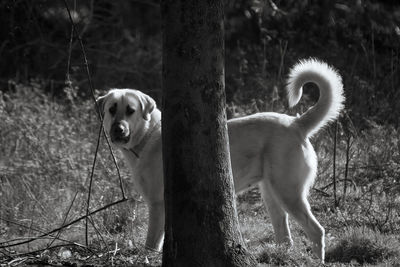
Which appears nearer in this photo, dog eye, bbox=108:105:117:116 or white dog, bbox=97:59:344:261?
white dog, bbox=97:59:344:261

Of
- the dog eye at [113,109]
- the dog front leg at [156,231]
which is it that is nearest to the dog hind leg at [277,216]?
the dog front leg at [156,231]

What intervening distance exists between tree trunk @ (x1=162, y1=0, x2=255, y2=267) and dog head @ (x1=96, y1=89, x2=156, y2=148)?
6.17 ft

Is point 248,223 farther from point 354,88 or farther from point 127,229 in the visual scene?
point 354,88

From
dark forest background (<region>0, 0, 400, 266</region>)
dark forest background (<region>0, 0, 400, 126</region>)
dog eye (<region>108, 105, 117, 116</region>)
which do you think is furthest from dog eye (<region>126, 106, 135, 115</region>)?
dark forest background (<region>0, 0, 400, 126</region>)

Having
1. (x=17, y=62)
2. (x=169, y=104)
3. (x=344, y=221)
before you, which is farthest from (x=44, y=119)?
(x=169, y=104)

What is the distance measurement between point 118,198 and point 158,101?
359cm

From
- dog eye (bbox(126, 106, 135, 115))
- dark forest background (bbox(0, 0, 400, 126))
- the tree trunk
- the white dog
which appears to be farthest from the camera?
dark forest background (bbox(0, 0, 400, 126))

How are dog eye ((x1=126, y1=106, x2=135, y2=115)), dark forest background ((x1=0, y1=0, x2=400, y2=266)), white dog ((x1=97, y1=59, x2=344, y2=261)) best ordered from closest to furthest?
1. dark forest background ((x1=0, y1=0, x2=400, y2=266))
2. white dog ((x1=97, y1=59, x2=344, y2=261))
3. dog eye ((x1=126, y1=106, x2=135, y2=115))

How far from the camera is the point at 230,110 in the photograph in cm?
777

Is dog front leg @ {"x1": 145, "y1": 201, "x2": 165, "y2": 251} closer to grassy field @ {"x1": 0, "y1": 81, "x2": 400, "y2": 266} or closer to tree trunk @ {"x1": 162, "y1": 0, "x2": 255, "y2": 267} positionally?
grassy field @ {"x1": 0, "y1": 81, "x2": 400, "y2": 266}

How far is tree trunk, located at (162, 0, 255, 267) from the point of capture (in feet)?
11.4

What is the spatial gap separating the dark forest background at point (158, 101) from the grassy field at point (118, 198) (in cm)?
2

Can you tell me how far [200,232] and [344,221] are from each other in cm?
235

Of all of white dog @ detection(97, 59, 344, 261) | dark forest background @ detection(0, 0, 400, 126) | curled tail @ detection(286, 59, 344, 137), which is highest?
dark forest background @ detection(0, 0, 400, 126)
